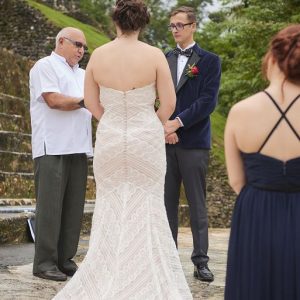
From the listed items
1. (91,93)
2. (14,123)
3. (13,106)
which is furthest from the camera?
(13,106)

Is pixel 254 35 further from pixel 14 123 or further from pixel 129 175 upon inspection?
pixel 129 175

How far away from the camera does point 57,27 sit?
26.0 m

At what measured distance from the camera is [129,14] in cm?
580

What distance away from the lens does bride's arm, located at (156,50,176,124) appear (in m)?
5.79

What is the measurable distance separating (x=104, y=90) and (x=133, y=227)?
0.97 meters

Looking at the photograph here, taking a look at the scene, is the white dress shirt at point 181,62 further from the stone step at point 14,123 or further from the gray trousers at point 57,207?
the stone step at point 14,123

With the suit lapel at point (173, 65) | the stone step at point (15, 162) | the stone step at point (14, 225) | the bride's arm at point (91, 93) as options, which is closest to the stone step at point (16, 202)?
the stone step at point (15, 162)

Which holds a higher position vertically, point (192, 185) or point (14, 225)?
→ point (192, 185)

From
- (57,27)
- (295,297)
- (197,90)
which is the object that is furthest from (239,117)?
(57,27)

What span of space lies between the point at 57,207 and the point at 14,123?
324 inches

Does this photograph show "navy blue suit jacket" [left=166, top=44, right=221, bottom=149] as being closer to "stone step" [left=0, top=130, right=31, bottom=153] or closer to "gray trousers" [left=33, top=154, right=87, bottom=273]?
"gray trousers" [left=33, top=154, right=87, bottom=273]

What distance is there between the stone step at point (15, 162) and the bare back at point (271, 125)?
10.1 metres

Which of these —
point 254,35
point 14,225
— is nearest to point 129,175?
point 14,225

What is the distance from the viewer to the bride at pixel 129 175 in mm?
5734
